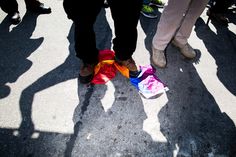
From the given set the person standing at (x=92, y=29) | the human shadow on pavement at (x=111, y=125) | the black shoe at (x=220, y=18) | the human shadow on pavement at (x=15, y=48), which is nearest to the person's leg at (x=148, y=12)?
the black shoe at (x=220, y=18)

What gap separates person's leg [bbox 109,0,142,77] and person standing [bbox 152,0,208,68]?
0.56 metres

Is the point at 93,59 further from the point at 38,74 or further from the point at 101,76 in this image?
the point at 38,74

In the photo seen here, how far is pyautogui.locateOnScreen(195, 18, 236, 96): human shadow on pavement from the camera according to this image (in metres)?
3.08

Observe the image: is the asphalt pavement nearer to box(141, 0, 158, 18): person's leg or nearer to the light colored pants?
the light colored pants

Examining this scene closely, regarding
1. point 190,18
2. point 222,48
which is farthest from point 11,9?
point 222,48

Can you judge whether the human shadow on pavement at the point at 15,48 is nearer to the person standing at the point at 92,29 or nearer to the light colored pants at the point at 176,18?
the person standing at the point at 92,29

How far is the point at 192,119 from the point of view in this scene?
2533 mm

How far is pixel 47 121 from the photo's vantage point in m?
2.40

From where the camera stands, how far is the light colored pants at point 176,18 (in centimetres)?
259

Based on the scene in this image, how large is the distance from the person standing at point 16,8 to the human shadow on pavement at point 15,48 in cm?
11

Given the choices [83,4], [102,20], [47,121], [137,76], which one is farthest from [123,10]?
[102,20]

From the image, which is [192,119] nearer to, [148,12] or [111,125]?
[111,125]

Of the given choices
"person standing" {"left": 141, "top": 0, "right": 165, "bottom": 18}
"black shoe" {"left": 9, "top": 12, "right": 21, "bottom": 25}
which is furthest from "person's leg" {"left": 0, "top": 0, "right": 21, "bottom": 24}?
"person standing" {"left": 141, "top": 0, "right": 165, "bottom": 18}

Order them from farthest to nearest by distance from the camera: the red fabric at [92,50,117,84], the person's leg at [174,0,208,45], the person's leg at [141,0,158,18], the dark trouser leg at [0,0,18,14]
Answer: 1. the person's leg at [141,0,158,18]
2. the dark trouser leg at [0,0,18,14]
3. the red fabric at [92,50,117,84]
4. the person's leg at [174,0,208,45]
